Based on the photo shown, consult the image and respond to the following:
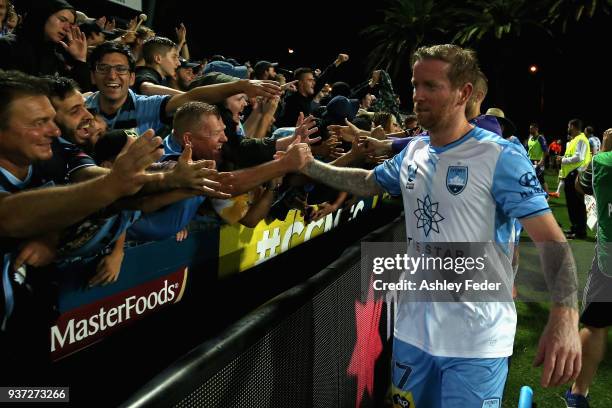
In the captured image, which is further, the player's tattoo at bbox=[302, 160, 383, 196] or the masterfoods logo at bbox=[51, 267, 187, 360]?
the player's tattoo at bbox=[302, 160, 383, 196]

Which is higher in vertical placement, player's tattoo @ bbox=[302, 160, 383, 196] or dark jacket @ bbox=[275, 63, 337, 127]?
dark jacket @ bbox=[275, 63, 337, 127]

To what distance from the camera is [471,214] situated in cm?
236

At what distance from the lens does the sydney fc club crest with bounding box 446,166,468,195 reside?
2361 mm

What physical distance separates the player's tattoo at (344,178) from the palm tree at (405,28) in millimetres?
32376

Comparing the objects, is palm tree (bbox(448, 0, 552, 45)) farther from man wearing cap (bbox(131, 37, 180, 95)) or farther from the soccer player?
the soccer player

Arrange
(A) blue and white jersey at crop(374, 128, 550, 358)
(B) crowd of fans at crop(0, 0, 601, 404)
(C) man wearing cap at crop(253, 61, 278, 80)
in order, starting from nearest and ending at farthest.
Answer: (B) crowd of fans at crop(0, 0, 601, 404) < (A) blue and white jersey at crop(374, 128, 550, 358) < (C) man wearing cap at crop(253, 61, 278, 80)

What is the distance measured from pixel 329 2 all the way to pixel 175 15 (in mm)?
19051

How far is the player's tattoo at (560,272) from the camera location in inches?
80.8

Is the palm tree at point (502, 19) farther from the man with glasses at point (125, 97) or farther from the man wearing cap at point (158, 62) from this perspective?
the man with glasses at point (125, 97)

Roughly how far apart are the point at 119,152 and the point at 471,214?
1589mm

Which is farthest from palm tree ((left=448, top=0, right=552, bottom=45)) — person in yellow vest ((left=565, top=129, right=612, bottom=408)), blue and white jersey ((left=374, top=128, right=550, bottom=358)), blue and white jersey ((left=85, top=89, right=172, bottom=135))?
blue and white jersey ((left=374, top=128, right=550, bottom=358))

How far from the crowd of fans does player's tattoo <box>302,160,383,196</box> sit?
0.55 ft

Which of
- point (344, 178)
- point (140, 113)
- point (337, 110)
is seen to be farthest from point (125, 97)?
point (337, 110)

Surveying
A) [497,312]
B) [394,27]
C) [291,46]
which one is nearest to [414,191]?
[497,312]
